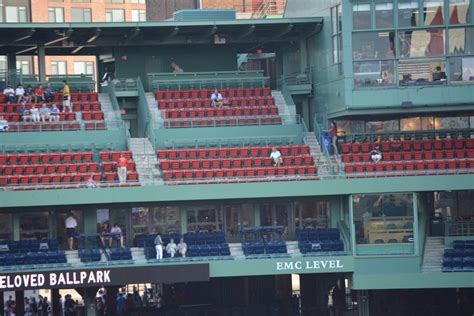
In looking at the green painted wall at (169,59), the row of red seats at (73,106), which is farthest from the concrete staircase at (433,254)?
the row of red seats at (73,106)

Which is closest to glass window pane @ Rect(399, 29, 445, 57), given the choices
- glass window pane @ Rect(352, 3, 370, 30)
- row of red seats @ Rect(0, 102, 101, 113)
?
glass window pane @ Rect(352, 3, 370, 30)

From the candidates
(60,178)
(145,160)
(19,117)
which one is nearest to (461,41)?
(145,160)

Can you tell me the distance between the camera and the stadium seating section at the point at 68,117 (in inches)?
2125

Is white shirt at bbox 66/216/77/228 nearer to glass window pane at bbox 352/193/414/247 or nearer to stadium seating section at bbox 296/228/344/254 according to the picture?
stadium seating section at bbox 296/228/344/254

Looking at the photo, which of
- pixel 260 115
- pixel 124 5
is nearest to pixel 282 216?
pixel 260 115

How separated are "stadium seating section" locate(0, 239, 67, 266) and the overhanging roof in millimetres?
8938

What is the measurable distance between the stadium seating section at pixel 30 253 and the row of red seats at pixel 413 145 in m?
10.9

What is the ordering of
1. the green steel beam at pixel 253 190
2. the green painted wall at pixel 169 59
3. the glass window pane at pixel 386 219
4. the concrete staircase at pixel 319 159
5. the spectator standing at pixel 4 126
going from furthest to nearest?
Answer: the green painted wall at pixel 169 59 < the spectator standing at pixel 4 126 < the concrete staircase at pixel 319 159 < the glass window pane at pixel 386 219 < the green steel beam at pixel 253 190

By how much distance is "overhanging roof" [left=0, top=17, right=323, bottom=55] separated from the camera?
5641 centimetres

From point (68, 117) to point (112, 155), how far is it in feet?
9.69

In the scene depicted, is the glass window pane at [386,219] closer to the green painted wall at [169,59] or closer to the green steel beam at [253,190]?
the green steel beam at [253,190]

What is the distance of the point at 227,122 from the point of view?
2199 inches

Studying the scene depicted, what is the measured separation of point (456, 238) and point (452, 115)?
5.33m

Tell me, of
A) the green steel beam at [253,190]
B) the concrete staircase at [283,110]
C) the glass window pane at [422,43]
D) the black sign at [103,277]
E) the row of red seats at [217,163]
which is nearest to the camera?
the black sign at [103,277]
